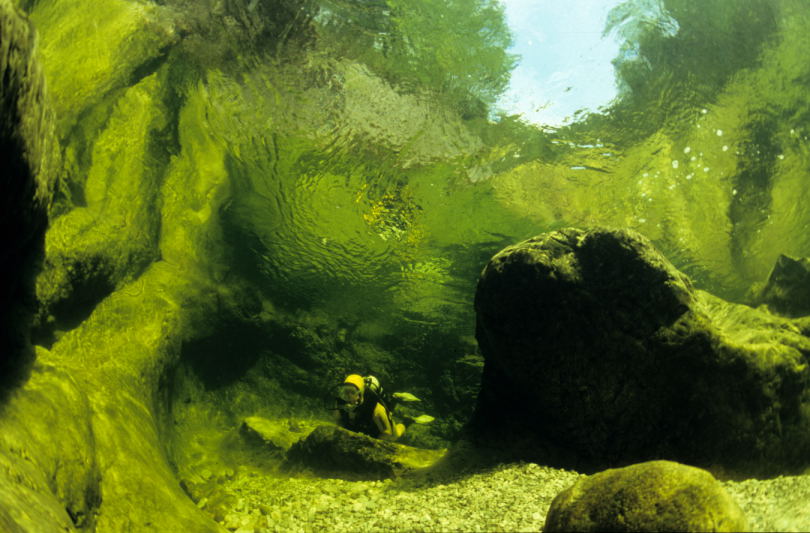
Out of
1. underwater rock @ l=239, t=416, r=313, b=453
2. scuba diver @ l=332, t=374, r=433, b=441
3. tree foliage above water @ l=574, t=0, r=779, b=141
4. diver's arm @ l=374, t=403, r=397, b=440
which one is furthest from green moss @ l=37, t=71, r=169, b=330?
tree foliage above water @ l=574, t=0, r=779, b=141

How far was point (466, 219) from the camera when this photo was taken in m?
12.3

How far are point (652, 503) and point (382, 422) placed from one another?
6.42 metres

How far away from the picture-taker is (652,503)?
8.41 ft

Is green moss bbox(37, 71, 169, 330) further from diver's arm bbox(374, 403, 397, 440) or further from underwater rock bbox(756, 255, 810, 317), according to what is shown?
underwater rock bbox(756, 255, 810, 317)

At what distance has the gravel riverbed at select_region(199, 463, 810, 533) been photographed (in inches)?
123

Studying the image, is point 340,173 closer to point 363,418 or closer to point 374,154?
point 374,154

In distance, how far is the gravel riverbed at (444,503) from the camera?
123 inches

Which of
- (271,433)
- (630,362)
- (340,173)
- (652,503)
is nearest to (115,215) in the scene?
(340,173)

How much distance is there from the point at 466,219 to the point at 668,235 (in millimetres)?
5836

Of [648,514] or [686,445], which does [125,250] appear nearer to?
[648,514]

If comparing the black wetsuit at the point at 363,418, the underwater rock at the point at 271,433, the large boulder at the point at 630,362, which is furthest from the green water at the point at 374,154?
the large boulder at the point at 630,362

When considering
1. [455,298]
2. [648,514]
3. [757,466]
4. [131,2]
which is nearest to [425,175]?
[455,298]

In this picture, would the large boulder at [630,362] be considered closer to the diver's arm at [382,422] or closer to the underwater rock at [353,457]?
the underwater rock at [353,457]

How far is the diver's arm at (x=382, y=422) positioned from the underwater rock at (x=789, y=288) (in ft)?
24.7
